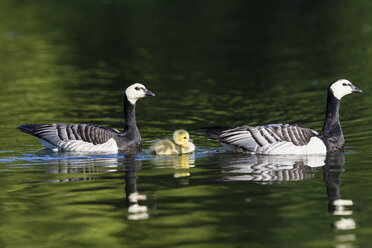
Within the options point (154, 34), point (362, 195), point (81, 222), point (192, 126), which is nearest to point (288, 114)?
point (192, 126)

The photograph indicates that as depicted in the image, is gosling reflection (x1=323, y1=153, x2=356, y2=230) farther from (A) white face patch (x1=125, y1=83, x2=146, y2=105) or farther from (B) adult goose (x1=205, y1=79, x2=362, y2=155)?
(A) white face patch (x1=125, y1=83, x2=146, y2=105)

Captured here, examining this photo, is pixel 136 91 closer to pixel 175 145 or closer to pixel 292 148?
pixel 175 145

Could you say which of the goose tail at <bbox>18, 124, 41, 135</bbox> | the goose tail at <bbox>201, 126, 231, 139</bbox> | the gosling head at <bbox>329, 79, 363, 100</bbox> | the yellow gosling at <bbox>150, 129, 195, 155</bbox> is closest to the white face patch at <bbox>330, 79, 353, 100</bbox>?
the gosling head at <bbox>329, 79, 363, 100</bbox>

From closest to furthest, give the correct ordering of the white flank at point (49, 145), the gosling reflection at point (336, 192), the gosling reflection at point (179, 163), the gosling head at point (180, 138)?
the gosling reflection at point (336, 192) < the gosling reflection at point (179, 163) < the gosling head at point (180, 138) < the white flank at point (49, 145)

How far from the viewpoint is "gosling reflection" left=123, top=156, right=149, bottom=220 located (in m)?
11.6

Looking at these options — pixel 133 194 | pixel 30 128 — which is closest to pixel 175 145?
pixel 30 128

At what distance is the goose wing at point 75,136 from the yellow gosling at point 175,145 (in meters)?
1.20

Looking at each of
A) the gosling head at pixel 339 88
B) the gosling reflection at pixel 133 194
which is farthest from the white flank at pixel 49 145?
the gosling head at pixel 339 88

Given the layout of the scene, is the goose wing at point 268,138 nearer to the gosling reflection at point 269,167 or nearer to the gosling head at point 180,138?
the gosling reflection at point 269,167

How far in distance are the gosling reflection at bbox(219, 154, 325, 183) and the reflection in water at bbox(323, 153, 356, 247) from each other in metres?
0.26

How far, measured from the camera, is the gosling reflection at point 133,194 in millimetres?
11629

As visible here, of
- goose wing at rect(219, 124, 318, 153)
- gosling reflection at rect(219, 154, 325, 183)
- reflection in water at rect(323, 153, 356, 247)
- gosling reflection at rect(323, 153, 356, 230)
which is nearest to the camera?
reflection in water at rect(323, 153, 356, 247)

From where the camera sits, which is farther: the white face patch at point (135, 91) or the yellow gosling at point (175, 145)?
the white face patch at point (135, 91)

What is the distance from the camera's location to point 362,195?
12.6 meters
